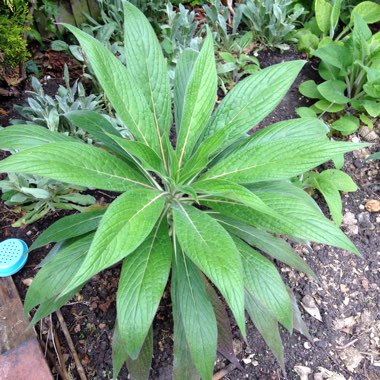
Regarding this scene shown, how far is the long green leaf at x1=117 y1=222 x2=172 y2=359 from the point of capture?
4.22 ft

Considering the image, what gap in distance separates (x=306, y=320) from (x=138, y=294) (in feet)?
3.82

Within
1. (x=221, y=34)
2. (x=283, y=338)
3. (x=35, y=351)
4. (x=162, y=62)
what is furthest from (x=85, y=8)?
(x=283, y=338)

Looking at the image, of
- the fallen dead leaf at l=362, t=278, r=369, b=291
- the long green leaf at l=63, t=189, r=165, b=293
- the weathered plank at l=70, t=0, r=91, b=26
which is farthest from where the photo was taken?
the weathered plank at l=70, t=0, r=91, b=26

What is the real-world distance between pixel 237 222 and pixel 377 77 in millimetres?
1543

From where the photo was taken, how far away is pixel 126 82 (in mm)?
1438

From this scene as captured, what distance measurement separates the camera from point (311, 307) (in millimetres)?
2150

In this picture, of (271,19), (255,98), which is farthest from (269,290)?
(271,19)

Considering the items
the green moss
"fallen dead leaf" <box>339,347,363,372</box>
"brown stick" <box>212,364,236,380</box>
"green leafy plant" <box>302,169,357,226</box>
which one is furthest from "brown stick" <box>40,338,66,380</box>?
the green moss

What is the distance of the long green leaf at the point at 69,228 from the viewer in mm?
1633

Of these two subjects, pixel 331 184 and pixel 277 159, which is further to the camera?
pixel 331 184

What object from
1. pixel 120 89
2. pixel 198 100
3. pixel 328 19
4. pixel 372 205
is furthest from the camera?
pixel 328 19

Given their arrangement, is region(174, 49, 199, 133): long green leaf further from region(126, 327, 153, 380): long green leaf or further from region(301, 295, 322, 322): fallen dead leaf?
region(301, 295, 322, 322): fallen dead leaf

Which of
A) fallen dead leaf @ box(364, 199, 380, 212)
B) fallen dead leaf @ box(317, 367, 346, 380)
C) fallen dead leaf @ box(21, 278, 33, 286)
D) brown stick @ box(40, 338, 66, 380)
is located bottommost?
fallen dead leaf @ box(317, 367, 346, 380)

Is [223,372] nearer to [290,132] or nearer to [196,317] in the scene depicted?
[196,317]
